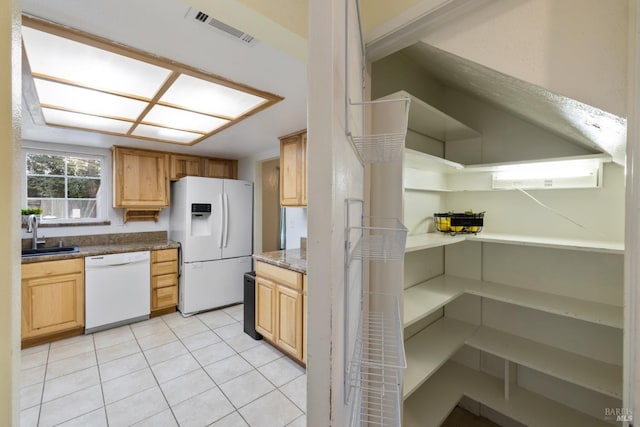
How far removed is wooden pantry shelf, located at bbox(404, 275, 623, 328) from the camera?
136cm

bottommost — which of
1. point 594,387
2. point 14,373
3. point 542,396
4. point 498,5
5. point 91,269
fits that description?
point 542,396

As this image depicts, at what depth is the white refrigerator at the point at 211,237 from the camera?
11.7 feet

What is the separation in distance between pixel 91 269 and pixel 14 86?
Result: 3.63 m

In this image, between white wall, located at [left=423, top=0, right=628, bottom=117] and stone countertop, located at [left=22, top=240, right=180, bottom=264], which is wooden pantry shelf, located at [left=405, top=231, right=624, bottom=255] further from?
stone countertop, located at [left=22, top=240, right=180, bottom=264]

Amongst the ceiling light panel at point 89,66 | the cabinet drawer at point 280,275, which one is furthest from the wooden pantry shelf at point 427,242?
the ceiling light panel at point 89,66

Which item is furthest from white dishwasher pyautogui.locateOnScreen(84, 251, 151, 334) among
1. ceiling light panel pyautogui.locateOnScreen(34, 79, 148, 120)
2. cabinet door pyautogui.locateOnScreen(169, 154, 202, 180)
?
ceiling light panel pyautogui.locateOnScreen(34, 79, 148, 120)

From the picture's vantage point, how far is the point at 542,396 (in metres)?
1.76

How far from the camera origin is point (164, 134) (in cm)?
290

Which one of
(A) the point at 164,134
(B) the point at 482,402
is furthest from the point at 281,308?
(A) the point at 164,134

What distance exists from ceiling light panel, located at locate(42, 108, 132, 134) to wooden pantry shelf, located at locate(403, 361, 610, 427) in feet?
11.1

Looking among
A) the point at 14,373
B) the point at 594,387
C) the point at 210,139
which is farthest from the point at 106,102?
the point at 594,387

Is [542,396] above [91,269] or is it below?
below

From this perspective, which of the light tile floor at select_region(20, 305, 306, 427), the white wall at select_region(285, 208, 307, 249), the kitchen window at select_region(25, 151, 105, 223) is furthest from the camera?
the white wall at select_region(285, 208, 307, 249)

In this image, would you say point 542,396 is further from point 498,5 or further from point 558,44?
point 498,5
